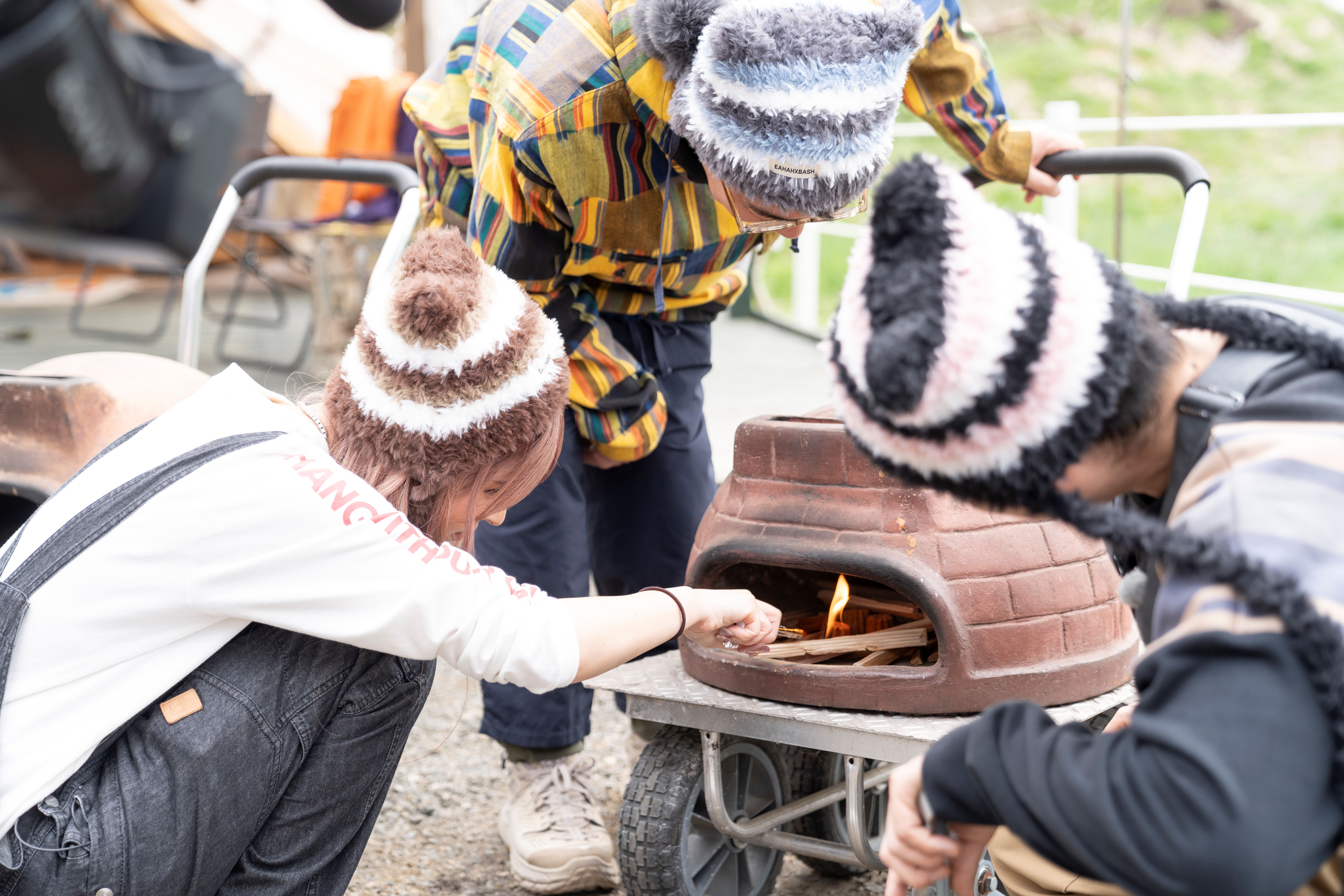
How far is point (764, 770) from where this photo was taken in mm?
2133

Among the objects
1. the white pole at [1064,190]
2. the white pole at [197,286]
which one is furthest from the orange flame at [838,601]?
the white pole at [1064,190]

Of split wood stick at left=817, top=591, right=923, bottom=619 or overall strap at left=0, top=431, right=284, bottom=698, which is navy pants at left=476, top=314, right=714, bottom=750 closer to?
split wood stick at left=817, top=591, right=923, bottom=619

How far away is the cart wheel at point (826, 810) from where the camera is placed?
2.17m

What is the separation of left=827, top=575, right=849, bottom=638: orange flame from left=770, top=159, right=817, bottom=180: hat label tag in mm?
692

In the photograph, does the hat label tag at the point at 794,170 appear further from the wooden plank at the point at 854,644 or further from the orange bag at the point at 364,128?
the orange bag at the point at 364,128

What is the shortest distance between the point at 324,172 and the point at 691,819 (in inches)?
58.5

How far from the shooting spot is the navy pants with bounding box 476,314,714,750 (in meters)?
2.25

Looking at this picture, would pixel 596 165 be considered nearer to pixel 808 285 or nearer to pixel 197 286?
pixel 197 286

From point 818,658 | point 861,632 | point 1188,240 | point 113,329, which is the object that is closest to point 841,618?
point 861,632

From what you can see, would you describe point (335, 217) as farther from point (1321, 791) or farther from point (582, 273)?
point (1321, 791)

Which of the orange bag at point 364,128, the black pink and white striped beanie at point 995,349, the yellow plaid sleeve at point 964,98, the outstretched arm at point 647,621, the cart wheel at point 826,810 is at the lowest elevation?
the orange bag at point 364,128

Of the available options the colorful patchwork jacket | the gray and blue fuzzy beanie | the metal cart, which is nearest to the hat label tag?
the gray and blue fuzzy beanie

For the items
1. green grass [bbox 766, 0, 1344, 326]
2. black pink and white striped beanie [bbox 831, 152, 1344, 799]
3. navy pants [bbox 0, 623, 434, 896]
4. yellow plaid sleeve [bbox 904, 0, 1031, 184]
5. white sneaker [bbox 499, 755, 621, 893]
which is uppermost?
black pink and white striped beanie [bbox 831, 152, 1344, 799]

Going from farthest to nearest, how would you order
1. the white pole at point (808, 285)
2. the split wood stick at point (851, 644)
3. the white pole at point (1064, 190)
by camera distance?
the white pole at point (808, 285) → the white pole at point (1064, 190) → the split wood stick at point (851, 644)
